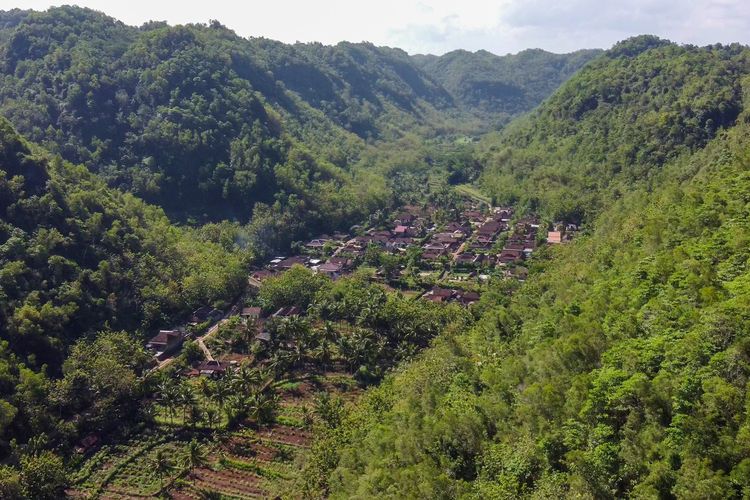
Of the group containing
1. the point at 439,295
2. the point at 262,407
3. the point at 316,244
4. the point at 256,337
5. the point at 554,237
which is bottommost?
the point at 262,407

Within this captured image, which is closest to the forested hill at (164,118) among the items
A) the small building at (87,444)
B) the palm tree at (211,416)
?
the palm tree at (211,416)

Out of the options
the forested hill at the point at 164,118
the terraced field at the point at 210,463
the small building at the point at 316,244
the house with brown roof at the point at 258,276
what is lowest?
the terraced field at the point at 210,463

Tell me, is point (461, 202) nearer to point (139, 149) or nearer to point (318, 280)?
point (318, 280)

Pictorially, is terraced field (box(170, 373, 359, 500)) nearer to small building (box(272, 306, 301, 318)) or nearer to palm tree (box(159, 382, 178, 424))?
palm tree (box(159, 382, 178, 424))

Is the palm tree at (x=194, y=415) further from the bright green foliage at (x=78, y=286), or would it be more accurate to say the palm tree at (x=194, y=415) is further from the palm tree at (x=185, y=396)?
the bright green foliage at (x=78, y=286)

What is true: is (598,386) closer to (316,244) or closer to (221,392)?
(221,392)

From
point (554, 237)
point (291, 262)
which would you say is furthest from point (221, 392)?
point (554, 237)
